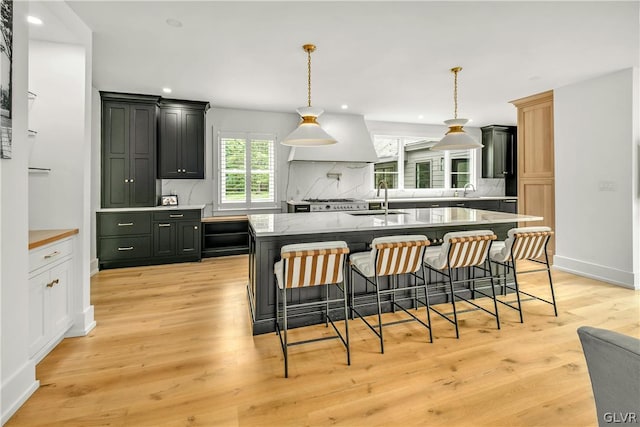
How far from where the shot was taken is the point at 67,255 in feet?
7.93

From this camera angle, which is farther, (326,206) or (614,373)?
(326,206)

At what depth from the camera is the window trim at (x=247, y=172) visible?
5.51m

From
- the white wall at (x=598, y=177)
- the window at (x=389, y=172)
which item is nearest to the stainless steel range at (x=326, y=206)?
the window at (x=389, y=172)

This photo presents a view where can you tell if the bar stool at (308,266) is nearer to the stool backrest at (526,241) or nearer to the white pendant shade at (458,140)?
the stool backrest at (526,241)

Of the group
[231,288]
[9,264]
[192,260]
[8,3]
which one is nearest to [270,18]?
[8,3]

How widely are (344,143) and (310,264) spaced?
13.0ft

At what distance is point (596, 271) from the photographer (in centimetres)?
400

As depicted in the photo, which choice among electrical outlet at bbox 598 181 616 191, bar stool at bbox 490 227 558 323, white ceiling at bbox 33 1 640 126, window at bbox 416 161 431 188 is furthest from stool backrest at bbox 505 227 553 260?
window at bbox 416 161 431 188

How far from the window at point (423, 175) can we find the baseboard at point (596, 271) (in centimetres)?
306

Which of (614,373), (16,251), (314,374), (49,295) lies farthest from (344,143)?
(614,373)

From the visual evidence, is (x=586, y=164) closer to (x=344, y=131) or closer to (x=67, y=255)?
(x=344, y=131)

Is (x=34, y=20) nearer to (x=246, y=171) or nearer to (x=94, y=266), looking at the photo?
(x=94, y=266)

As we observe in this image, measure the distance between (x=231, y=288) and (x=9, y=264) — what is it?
7.26 feet

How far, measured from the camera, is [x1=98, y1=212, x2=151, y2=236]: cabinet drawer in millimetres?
4398
